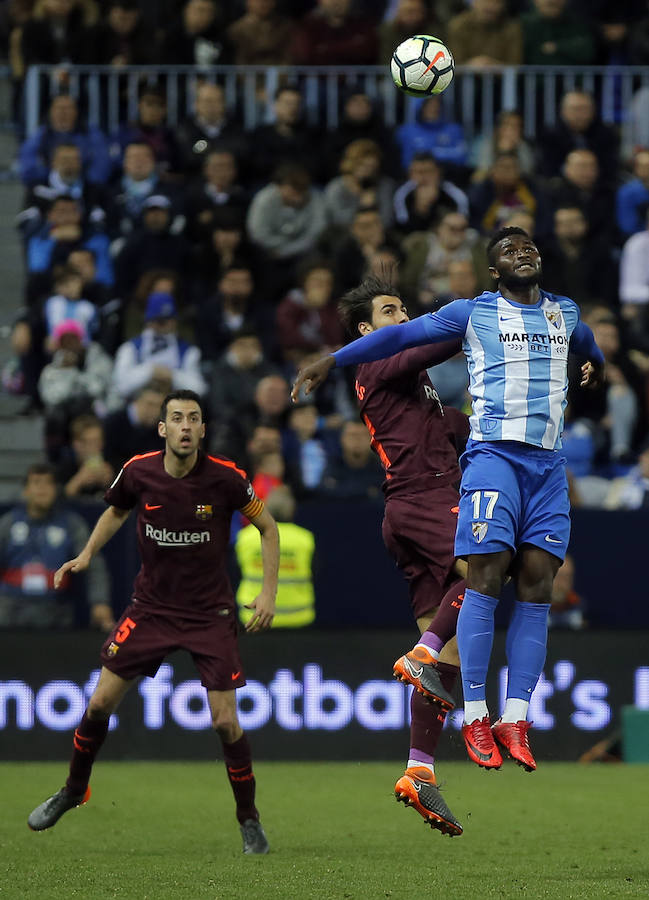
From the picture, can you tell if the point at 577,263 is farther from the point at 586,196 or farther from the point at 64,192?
the point at 64,192

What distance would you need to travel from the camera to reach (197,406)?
899cm

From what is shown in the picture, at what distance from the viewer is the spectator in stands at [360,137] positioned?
642 inches

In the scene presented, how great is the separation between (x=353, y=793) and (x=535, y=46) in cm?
888

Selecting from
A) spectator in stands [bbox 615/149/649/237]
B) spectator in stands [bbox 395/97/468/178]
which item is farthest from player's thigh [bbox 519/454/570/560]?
spectator in stands [bbox 395/97/468/178]

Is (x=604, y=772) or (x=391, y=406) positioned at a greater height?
(x=391, y=406)

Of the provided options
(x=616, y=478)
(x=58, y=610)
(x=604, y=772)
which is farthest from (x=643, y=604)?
(x=58, y=610)

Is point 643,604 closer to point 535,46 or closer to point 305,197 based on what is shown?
point 305,197

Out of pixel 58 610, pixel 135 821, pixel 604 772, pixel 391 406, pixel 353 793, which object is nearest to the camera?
pixel 391 406

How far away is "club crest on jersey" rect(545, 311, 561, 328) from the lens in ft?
25.7

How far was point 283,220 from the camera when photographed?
15617 millimetres

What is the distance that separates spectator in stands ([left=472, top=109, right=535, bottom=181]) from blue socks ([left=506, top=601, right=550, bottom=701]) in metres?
8.94

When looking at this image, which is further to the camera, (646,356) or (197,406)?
(646,356)

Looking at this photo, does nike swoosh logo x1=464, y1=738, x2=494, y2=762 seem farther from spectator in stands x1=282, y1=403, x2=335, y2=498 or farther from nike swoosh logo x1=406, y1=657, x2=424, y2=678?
spectator in stands x1=282, y1=403, x2=335, y2=498

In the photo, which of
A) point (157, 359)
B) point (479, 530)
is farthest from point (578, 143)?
point (479, 530)
